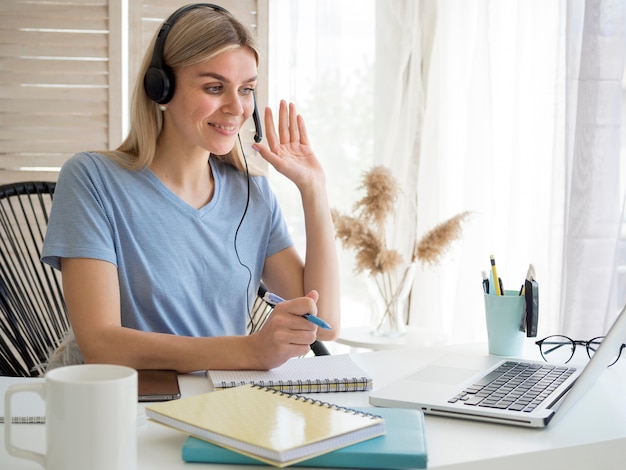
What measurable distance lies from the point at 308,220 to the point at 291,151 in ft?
0.50

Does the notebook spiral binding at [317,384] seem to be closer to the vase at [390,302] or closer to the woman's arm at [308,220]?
the woman's arm at [308,220]

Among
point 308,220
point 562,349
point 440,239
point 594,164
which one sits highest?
point 594,164

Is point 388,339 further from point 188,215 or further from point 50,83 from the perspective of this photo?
point 50,83

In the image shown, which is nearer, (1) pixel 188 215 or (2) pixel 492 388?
(2) pixel 492 388

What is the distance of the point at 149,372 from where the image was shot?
1.16 metres

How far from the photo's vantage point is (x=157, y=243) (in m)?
1.47

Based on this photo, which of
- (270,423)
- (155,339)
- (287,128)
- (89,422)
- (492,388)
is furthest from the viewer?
(287,128)

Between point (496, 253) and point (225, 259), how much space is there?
1.18 m

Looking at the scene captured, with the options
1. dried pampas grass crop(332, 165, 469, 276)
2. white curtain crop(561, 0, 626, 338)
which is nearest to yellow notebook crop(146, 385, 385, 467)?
white curtain crop(561, 0, 626, 338)

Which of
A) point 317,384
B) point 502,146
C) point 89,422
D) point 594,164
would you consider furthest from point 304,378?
point 502,146

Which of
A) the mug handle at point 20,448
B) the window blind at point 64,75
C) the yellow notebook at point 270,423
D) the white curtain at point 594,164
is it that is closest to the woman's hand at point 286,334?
the yellow notebook at point 270,423

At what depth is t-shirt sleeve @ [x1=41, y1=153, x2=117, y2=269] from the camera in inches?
52.2

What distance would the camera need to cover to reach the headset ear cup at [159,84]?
1464 mm

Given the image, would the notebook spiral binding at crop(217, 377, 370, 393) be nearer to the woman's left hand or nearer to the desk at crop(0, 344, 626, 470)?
the desk at crop(0, 344, 626, 470)
